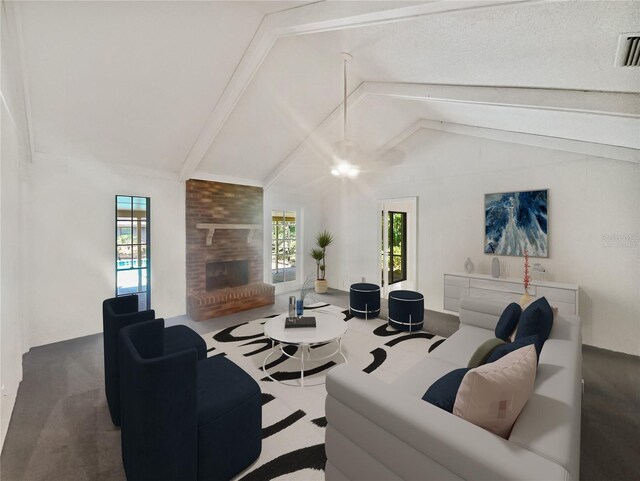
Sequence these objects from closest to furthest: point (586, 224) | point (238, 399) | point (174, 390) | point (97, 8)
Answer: point (174, 390)
point (238, 399)
point (97, 8)
point (586, 224)

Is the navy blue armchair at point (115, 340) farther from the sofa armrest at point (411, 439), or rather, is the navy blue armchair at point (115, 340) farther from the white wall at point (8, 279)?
the sofa armrest at point (411, 439)

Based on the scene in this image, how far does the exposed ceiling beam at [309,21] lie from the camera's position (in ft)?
5.96

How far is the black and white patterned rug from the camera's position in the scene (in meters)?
1.73

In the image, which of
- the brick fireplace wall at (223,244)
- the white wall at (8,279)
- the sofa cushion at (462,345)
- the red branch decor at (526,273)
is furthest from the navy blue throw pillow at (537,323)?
the brick fireplace wall at (223,244)

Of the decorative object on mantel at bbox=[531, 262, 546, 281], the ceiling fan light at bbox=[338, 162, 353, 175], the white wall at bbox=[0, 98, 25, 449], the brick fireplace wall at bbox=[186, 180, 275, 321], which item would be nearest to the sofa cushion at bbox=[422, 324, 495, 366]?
the decorative object on mantel at bbox=[531, 262, 546, 281]

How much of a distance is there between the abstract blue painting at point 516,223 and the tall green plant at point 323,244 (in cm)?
331

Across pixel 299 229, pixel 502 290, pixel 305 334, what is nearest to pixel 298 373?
pixel 305 334

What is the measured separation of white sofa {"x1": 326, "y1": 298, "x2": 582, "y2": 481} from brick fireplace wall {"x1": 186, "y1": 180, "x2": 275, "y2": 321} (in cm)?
369

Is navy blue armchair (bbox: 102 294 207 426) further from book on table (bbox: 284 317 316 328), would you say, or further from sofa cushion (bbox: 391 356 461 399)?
sofa cushion (bbox: 391 356 461 399)

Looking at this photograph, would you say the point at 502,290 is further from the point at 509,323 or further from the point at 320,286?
the point at 320,286

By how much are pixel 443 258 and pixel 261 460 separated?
4135mm

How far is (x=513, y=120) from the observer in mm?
3279

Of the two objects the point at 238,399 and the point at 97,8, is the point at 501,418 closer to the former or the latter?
the point at 238,399

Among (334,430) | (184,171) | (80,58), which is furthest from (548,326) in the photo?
(184,171)
